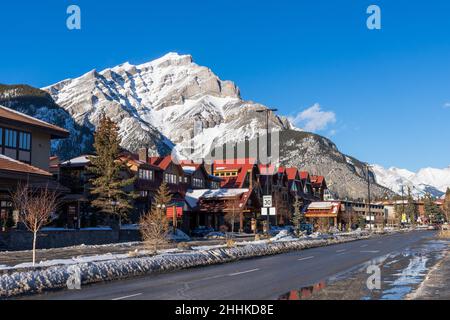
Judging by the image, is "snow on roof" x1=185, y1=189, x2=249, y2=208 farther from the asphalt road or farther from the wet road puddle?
the wet road puddle

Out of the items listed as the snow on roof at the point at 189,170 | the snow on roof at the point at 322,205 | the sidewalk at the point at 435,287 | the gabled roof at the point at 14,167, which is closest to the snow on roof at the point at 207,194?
the snow on roof at the point at 189,170

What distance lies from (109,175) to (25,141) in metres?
7.40

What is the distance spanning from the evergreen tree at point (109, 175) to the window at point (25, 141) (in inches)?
211

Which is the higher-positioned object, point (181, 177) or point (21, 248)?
point (181, 177)

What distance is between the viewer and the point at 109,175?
4494 centimetres

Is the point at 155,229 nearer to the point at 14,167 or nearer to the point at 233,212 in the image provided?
the point at 14,167

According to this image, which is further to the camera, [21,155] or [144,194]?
[144,194]

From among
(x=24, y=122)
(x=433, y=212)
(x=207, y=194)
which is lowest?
(x=433, y=212)

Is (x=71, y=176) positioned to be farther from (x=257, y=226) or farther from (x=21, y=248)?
(x=257, y=226)

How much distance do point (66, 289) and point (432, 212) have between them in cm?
17392

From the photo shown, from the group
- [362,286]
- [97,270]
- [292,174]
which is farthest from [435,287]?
[292,174]

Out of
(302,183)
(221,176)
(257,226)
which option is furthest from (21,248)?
(302,183)
